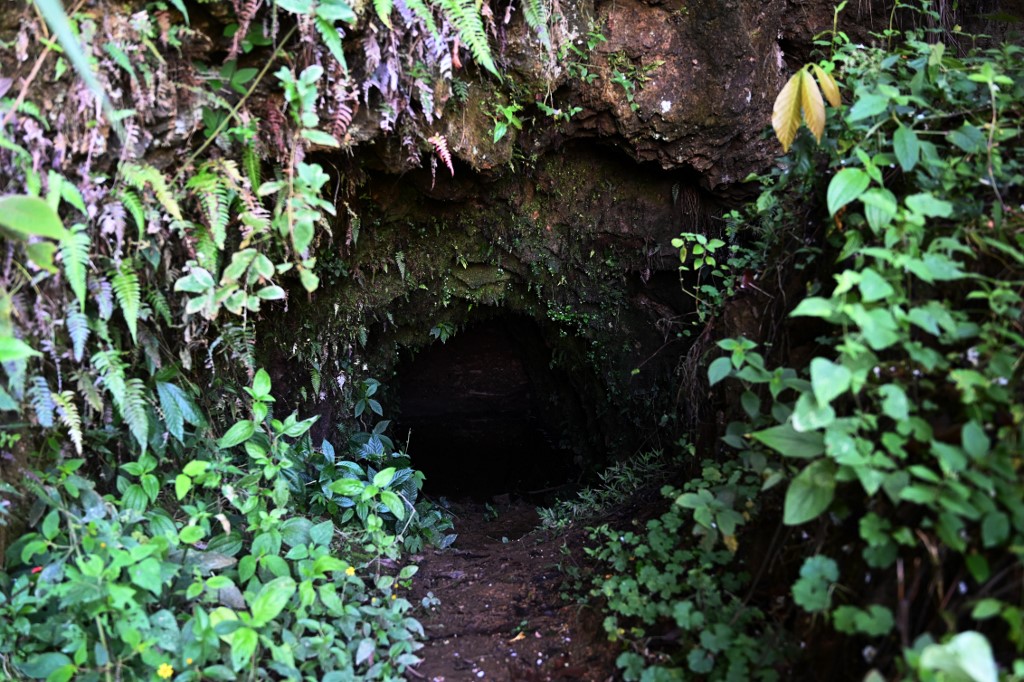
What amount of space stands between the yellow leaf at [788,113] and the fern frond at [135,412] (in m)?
3.05

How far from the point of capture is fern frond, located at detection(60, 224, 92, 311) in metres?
→ 2.51

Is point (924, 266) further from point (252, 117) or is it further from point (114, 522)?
point (114, 522)

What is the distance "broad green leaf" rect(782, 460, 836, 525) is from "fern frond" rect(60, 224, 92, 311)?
2.75 meters

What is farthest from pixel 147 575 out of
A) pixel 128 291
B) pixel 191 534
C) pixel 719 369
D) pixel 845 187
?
pixel 845 187

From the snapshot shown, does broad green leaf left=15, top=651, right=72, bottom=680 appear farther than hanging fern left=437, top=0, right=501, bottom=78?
No

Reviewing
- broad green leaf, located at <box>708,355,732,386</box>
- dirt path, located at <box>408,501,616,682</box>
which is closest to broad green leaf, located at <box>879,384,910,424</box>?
broad green leaf, located at <box>708,355,732,386</box>

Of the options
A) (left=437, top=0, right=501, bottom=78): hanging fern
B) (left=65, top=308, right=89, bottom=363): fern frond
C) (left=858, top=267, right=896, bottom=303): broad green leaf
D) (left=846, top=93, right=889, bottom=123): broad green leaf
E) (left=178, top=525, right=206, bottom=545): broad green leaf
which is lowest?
(left=178, top=525, right=206, bottom=545): broad green leaf

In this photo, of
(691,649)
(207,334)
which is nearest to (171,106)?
(207,334)

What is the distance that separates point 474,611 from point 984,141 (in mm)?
3280

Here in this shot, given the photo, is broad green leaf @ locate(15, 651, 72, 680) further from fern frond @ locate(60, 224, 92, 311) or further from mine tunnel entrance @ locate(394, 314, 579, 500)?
mine tunnel entrance @ locate(394, 314, 579, 500)

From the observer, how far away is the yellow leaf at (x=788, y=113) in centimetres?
276

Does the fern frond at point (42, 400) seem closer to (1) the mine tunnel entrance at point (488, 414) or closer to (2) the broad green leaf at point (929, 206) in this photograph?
(2) the broad green leaf at point (929, 206)

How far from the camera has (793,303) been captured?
298 cm

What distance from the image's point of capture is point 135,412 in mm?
2781
